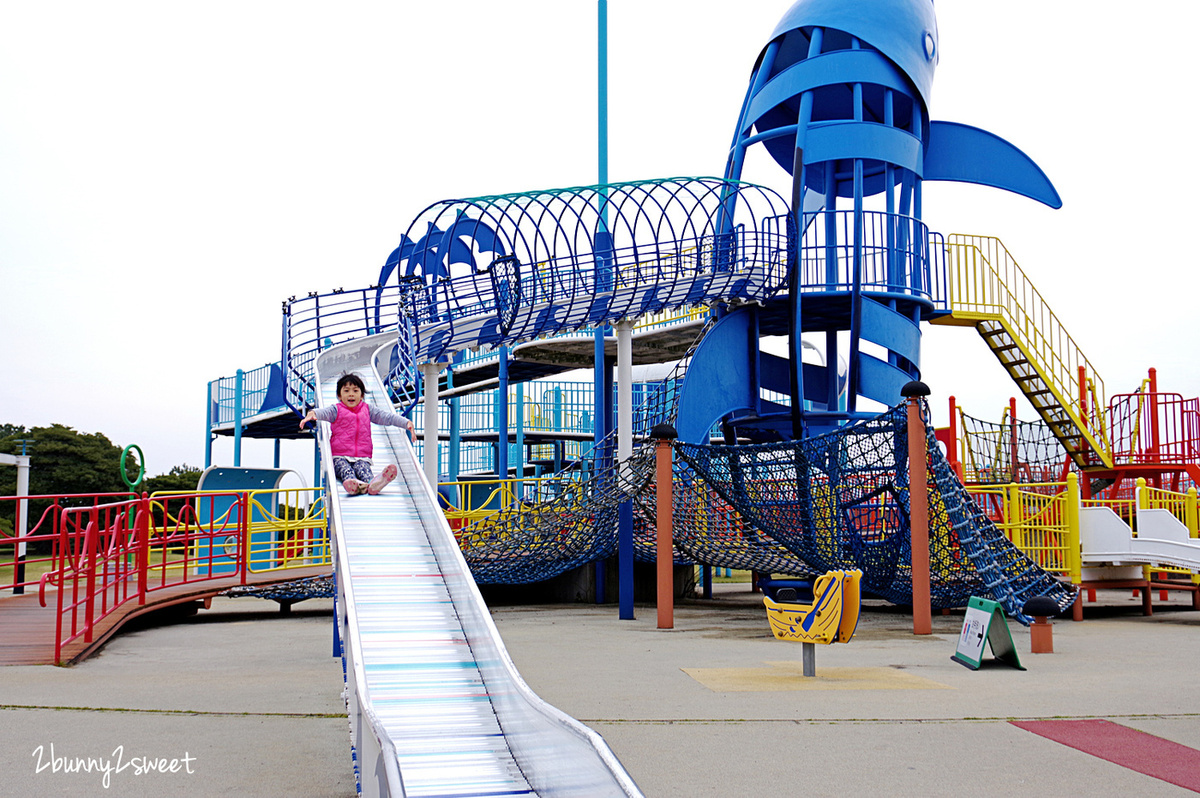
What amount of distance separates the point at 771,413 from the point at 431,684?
14597 millimetres

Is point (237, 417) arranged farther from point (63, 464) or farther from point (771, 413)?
point (771, 413)

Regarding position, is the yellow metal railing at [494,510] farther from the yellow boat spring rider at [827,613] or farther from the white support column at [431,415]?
the yellow boat spring rider at [827,613]

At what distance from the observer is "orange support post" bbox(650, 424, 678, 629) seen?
13.4 m

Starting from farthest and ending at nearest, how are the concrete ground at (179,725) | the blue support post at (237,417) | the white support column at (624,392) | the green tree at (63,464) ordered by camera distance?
the green tree at (63,464), the blue support post at (237,417), the white support column at (624,392), the concrete ground at (179,725)

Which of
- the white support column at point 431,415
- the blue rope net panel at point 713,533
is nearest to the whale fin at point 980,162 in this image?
the blue rope net panel at point 713,533

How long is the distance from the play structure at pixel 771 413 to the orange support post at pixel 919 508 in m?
0.06

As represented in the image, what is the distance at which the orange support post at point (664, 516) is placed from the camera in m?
13.4

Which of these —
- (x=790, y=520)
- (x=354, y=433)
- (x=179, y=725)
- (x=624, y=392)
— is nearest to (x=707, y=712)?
(x=179, y=725)

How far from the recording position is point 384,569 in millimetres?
7469

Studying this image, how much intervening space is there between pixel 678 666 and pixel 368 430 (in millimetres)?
3604

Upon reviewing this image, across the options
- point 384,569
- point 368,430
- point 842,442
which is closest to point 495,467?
point 842,442

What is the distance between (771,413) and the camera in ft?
65.1

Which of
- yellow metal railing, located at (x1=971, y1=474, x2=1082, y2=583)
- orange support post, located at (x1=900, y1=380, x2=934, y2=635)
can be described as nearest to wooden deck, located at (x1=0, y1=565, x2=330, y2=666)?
orange support post, located at (x1=900, y1=380, x2=934, y2=635)

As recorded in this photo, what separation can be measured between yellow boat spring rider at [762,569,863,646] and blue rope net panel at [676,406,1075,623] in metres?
4.01
